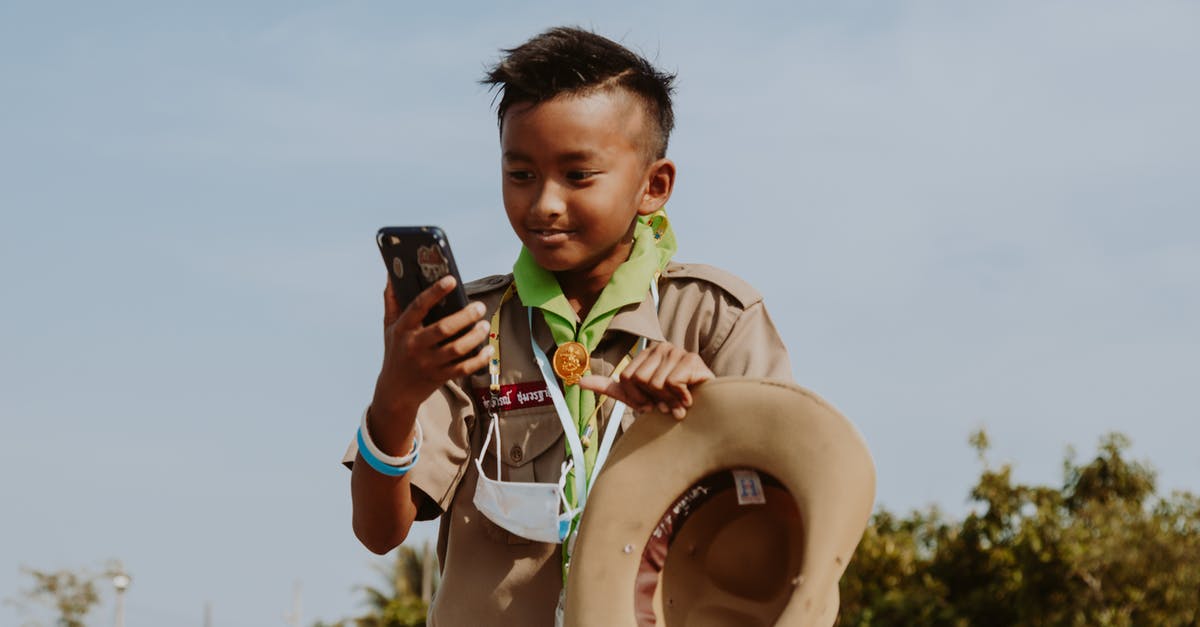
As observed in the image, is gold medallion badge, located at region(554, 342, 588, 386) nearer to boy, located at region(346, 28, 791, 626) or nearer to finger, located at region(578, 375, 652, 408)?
boy, located at region(346, 28, 791, 626)

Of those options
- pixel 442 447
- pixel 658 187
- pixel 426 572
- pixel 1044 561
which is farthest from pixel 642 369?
pixel 426 572

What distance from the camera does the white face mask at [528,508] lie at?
3.18 m

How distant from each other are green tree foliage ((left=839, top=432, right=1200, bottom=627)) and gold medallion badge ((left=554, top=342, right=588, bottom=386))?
18363 millimetres

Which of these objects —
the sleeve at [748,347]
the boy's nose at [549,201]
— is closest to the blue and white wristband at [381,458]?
the boy's nose at [549,201]

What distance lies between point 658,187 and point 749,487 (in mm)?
840

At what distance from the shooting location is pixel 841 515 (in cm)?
275

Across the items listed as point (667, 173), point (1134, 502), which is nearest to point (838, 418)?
point (667, 173)

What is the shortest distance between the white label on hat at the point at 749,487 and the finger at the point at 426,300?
639 mm

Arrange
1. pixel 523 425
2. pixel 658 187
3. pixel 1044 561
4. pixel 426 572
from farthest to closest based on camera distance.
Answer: pixel 426 572 < pixel 1044 561 < pixel 658 187 < pixel 523 425

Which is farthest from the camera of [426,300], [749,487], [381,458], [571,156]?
[571,156]

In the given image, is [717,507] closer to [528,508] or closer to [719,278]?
[528,508]

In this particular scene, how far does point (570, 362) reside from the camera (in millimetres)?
3238

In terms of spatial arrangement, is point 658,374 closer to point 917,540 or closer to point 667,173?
point 667,173

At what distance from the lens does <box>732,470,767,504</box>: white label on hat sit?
289cm
